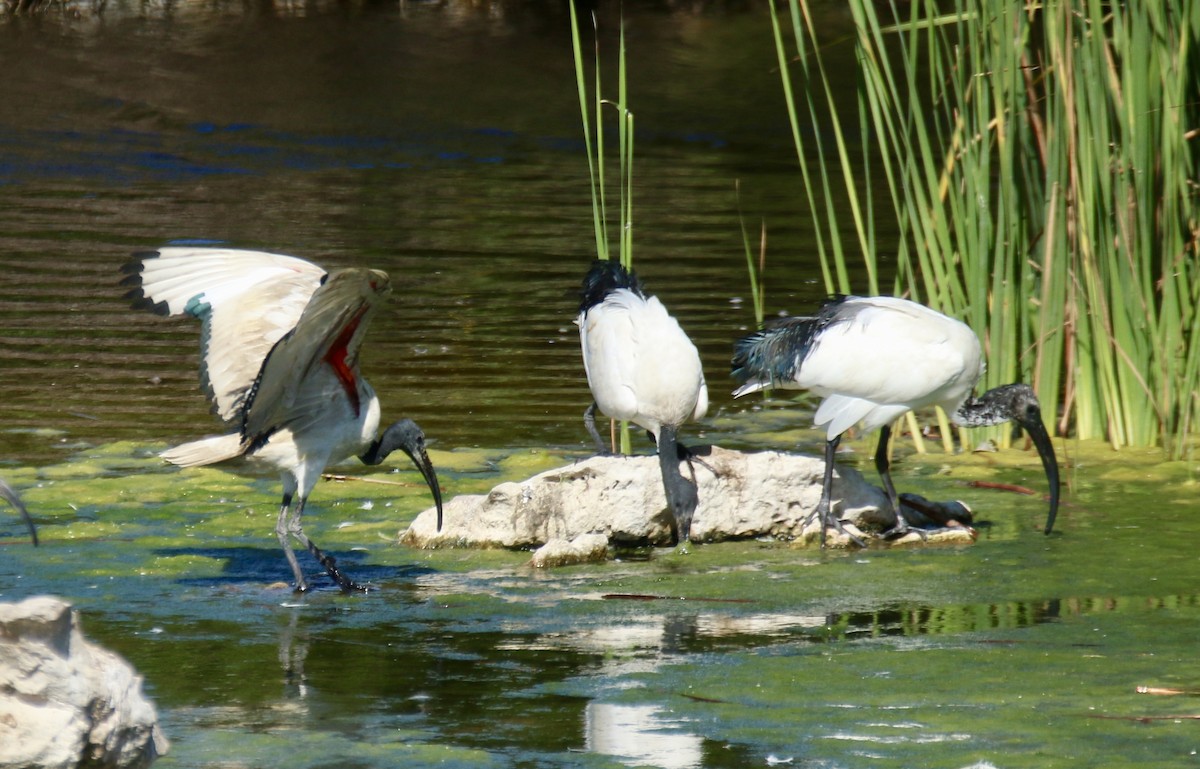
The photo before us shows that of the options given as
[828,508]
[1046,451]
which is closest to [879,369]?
[828,508]

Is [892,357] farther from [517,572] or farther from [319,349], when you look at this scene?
[319,349]

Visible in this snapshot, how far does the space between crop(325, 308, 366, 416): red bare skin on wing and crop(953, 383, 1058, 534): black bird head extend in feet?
8.76

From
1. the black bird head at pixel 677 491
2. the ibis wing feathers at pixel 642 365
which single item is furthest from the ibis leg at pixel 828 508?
the ibis wing feathers at pixel 642 365

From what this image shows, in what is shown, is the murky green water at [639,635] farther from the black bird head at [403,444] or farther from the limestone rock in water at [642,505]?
the black bird head at [403,444]

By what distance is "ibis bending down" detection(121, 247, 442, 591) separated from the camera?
23.3 feet

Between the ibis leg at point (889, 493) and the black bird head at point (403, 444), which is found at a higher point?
the black bird head at point (403, 444)

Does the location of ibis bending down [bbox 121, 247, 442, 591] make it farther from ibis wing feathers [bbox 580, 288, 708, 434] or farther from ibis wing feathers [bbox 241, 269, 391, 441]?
ibis wing feathers [bbox 580, 288, 708, 434]

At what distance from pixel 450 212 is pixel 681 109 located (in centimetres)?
Answer: 739

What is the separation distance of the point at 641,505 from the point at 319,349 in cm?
162

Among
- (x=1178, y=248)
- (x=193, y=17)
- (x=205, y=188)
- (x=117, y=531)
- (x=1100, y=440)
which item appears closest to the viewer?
(x=117, y=531)

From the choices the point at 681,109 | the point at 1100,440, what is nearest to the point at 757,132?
the point at 681,109

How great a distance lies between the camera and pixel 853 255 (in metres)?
16.6

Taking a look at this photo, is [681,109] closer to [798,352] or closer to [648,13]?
[648,13]

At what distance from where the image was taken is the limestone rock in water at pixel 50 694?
410 cm
